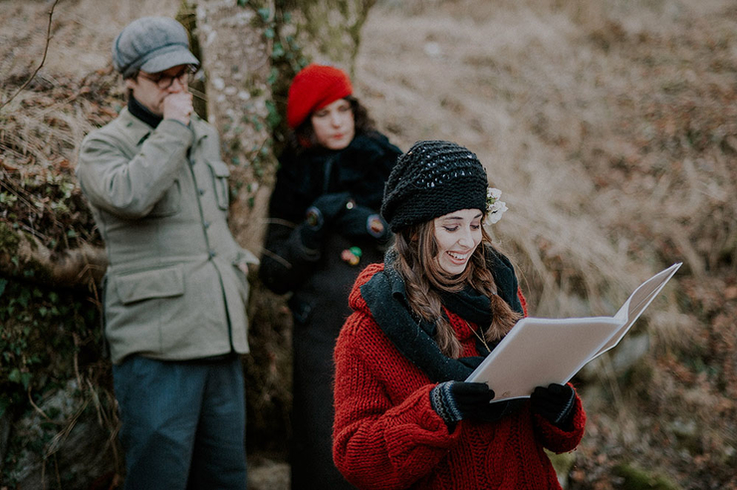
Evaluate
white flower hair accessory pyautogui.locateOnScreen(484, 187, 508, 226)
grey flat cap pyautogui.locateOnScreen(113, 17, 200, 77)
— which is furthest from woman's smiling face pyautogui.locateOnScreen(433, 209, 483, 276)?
grey flat cap pyautogui.locateOnScreen(113, 17, 200, 77)

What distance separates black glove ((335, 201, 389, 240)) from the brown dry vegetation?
63 cm

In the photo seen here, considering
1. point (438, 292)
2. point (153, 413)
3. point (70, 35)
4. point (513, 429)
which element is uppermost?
point (70, 35)

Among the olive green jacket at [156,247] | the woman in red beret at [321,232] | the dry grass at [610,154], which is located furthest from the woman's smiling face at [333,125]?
the dry grass at [610,154]

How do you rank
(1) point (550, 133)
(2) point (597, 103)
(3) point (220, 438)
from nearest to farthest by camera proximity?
(3) point (220, 438) → (1) point (550, 133) → (2) point (597, 103)

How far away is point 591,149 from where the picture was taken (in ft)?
21.5

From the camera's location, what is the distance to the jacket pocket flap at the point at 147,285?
2.37m

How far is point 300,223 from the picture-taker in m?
3.23

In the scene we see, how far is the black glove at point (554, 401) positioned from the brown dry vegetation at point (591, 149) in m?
0.89

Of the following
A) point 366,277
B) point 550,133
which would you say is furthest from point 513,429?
point 550,133

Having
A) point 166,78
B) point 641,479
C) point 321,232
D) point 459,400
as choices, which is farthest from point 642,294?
point 641,479

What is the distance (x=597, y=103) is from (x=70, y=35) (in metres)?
5.92

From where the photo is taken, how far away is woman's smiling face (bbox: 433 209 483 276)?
1.74 meters

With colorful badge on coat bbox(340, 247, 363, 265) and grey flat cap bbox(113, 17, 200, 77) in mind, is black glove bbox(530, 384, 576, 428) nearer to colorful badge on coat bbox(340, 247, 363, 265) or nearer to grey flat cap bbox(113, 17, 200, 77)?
colorful badge on coat bbox(340, 247, 363, 265)

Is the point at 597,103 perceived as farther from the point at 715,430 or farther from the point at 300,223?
the point at 300,223
